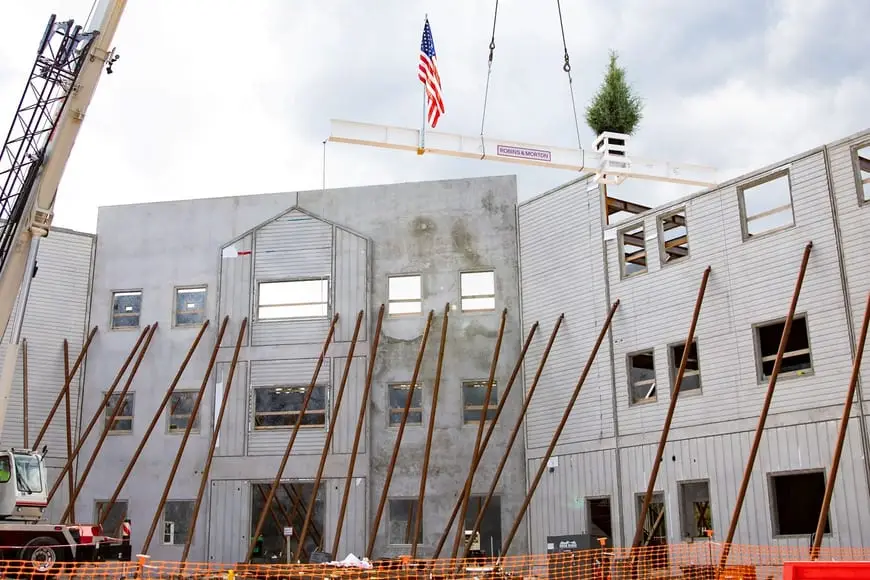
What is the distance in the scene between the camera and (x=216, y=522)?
2480cm

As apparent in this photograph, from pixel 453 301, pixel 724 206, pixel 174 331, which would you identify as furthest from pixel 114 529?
pixel 724 206

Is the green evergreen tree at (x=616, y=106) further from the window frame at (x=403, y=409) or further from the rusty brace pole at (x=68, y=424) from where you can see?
the rusty brace pole at (x=68, y=424)

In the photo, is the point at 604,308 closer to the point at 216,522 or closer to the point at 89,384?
the point at 216,522

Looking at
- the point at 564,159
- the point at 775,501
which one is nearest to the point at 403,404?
the point at 564,159

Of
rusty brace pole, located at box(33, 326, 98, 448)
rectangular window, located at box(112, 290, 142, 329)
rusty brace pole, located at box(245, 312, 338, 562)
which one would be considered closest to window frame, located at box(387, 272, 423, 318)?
rusty brace pole, located at box(245, 312, 338, 562)

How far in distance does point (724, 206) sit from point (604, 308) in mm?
3959

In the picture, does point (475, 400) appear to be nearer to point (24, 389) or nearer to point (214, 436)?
point (214, 436)

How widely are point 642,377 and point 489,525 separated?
703 cm

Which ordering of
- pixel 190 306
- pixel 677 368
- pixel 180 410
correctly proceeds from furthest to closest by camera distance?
pixel 190 306 → pixel 180 410 → pixel 677 368

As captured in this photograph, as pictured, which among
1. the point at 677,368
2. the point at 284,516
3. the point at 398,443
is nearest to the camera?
the point at 677,368

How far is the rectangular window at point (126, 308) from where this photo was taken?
27234mm

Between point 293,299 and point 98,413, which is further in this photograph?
point 293,299

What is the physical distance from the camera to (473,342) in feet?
82.2

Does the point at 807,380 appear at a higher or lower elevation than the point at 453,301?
lower
